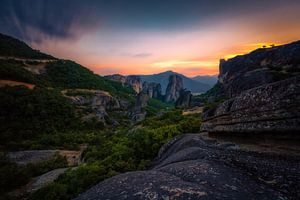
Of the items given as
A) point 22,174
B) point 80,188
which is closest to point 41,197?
point 80,188

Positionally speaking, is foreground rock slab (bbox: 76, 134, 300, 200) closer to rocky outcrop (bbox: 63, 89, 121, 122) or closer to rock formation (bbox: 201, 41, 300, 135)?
rock formation (bbox: 201, 41, 300, 135)

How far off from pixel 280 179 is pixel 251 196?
1.55 metres

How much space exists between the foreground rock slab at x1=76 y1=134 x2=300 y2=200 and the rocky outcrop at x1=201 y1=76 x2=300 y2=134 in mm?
1208

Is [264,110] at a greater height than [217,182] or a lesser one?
greater

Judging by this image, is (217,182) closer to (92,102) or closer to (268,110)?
(268,110)

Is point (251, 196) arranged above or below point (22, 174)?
above

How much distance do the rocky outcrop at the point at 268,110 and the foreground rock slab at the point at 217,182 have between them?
3.96 feet

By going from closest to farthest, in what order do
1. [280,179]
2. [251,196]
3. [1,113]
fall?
1. [251,196]
2. [280,179]
3. [1,113]

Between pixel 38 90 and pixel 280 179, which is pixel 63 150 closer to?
pixel 38 90

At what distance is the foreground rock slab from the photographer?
4168mm

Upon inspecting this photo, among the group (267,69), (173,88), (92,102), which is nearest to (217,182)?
(267,69)

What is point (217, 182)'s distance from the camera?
477 cm

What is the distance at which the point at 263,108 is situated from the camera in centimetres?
750

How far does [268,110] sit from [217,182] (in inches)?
165
